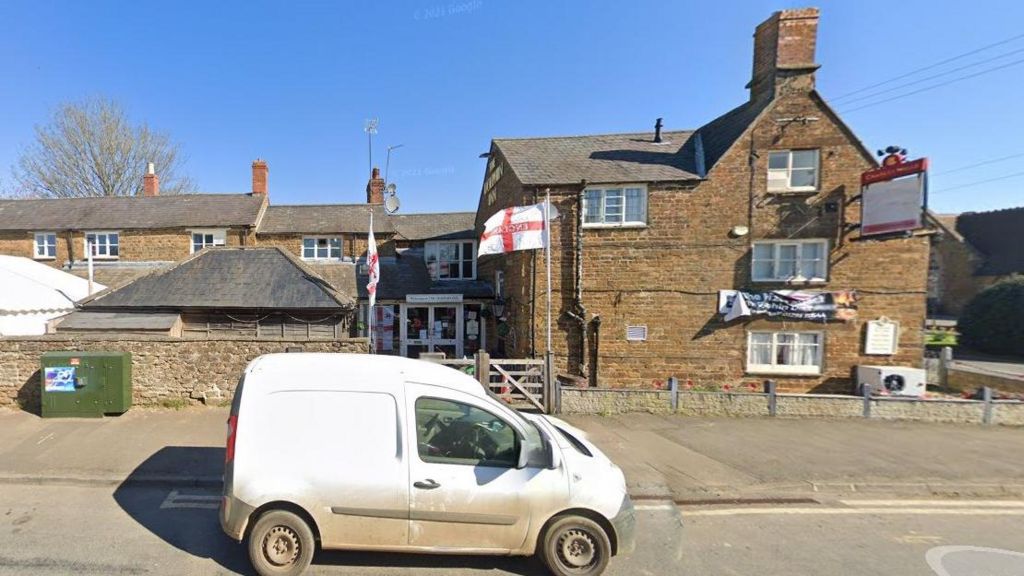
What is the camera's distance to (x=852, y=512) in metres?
4.89

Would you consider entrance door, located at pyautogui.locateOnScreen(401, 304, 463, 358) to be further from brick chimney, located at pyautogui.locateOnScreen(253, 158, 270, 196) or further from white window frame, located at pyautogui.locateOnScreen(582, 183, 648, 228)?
brick chimney, located at pyautogui.locateOnScreen(253, 158, 270, 196)

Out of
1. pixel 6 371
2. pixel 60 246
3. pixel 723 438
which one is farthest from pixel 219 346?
pixel 60 246

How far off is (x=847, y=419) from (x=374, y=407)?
32.2 feet

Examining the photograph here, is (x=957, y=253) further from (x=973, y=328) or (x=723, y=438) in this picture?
(x=723, y=438)

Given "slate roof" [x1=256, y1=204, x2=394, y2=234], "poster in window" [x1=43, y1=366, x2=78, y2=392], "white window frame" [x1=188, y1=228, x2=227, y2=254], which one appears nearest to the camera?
"poster in window" [x1=43, y1=366, x2=78, y2=392]

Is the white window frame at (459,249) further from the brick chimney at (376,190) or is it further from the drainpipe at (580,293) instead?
the drainpipe at (580,293)

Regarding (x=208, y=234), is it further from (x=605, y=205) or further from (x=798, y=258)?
(x=798, y=258)

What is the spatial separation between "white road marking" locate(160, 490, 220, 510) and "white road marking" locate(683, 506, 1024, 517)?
222 inches

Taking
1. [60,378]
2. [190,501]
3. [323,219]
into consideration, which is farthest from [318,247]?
[190,501]

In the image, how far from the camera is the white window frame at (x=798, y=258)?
10.9 m

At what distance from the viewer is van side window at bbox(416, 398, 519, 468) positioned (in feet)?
11.6

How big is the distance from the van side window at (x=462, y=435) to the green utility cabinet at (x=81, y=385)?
741 cm

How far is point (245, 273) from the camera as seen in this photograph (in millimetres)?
12078

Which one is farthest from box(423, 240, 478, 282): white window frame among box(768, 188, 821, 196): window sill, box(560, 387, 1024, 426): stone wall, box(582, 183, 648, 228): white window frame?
box(768, 188, 821, 196): window sill
